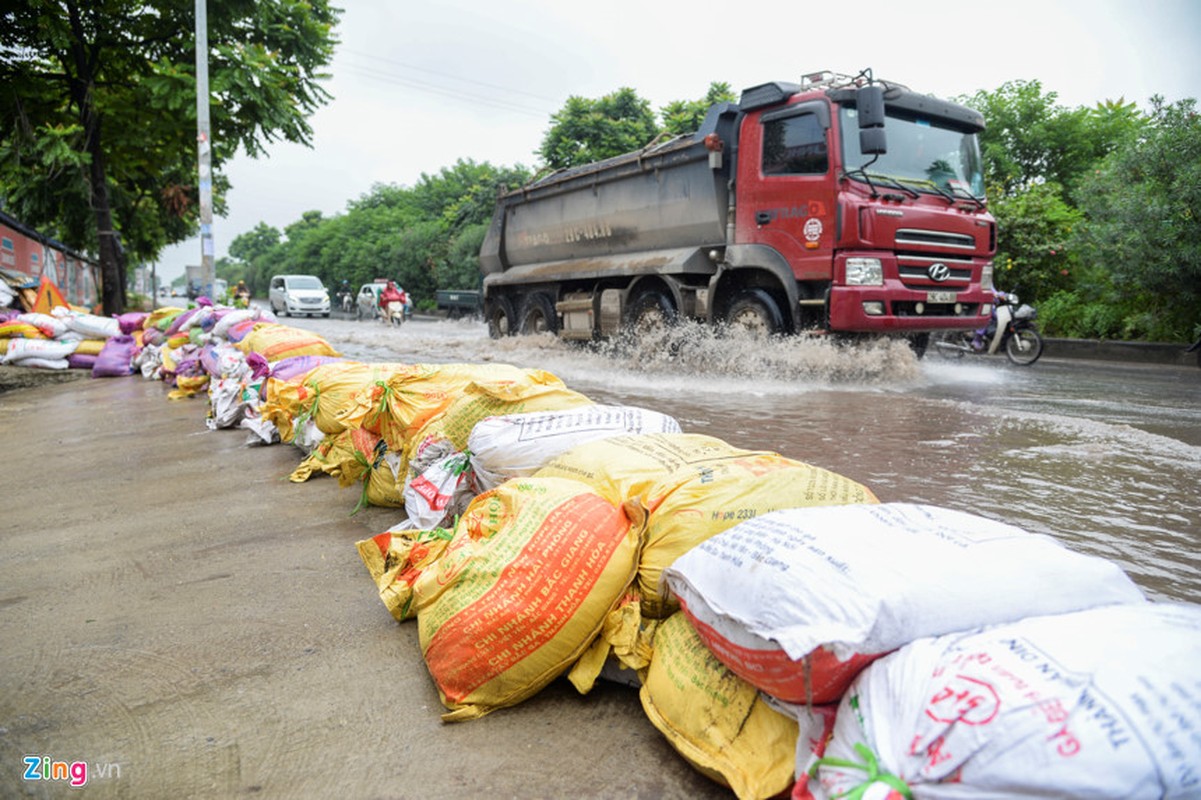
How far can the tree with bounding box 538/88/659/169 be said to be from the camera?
26.5m

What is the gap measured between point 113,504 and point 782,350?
17.8 feet

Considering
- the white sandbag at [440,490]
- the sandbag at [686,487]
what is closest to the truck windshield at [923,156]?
the white sandbag at [440,490]

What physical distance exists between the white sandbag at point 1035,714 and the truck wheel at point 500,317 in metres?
11.4

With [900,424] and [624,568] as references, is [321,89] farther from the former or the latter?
[624,568]

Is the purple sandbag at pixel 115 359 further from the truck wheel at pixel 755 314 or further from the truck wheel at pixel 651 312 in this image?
the truck wheel at pixel 755 314

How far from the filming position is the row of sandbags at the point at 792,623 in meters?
1.03

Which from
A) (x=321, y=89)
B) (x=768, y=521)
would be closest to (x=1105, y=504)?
(x=768, y=521)

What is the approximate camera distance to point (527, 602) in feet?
5.67

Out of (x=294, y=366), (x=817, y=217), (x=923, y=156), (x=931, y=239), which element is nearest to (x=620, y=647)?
(x=294, y=366)

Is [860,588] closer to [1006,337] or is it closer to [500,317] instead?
[1006,337]

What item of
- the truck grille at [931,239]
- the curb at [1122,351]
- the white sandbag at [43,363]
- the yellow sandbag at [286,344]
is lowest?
the curb at [1122,351]

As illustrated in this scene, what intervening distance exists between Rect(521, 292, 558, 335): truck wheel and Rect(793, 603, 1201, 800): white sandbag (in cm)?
988

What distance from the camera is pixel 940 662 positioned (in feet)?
3.85

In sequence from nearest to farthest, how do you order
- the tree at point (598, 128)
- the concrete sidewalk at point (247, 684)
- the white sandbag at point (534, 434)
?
1. the concrete sidewalk at point (247, 684)
2. the white sandbag at point (534, 434)
3. the tree at point (598, 128)
